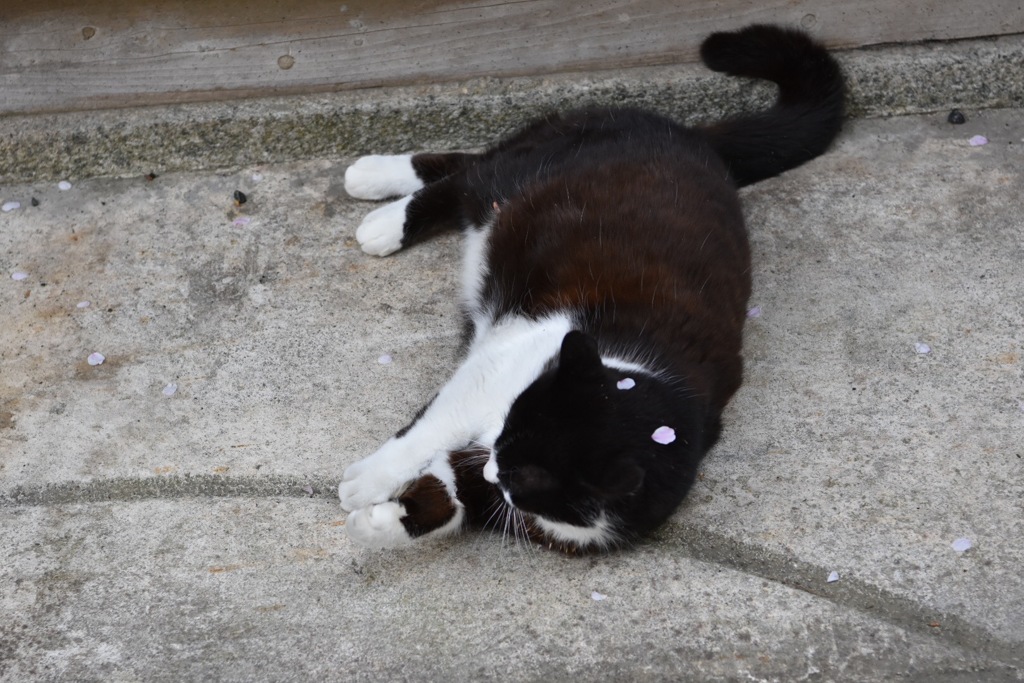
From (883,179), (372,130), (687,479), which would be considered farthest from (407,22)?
(687,479)

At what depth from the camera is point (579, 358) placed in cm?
190

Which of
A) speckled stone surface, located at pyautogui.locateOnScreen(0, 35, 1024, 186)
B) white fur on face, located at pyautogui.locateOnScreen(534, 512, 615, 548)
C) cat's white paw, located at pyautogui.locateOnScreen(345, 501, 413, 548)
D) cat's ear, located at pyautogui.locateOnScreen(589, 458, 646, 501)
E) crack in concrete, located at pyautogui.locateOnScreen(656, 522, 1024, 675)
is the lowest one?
crack in concrete, located at pyautogui.locateOnScreen(656, 522, 1024, 675)

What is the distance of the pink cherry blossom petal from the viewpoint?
194 centimetres

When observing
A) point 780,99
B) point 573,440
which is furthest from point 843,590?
point 780,99

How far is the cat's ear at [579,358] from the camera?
74.4 inches

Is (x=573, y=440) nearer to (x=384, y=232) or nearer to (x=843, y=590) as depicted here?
(x=843, y=590)

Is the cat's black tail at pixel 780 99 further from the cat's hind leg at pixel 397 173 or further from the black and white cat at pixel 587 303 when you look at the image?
the cat's hind leg at pixel 397 173

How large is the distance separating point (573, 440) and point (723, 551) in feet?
1.56

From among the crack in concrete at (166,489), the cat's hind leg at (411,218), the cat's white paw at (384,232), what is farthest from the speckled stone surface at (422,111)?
the crack in concrete at (166,489)

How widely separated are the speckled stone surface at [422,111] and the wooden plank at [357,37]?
0.18ft

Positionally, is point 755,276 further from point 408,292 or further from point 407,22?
point 407,22

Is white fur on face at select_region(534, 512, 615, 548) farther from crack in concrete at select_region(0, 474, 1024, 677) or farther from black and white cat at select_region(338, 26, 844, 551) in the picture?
crack in concrete at select_region(0, 474, 1024, 677)

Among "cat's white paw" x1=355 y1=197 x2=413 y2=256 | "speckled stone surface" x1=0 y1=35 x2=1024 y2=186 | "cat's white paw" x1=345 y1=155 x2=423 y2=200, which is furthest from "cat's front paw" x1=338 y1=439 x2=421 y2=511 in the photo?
"speckled stone surface" x1=0 y1=35 x2=1024 y2=186

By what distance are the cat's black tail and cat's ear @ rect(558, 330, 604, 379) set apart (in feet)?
4.14
